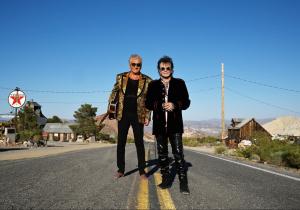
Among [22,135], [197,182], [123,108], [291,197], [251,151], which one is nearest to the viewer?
[291,197]

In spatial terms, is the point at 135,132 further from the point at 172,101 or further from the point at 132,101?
the point at 172,101

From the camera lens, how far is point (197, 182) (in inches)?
224

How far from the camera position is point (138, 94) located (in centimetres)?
623

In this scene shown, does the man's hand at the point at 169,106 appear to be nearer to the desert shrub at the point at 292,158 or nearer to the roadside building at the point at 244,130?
the desert shrub at the point at 292,158

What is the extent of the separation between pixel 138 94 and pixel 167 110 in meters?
1.31

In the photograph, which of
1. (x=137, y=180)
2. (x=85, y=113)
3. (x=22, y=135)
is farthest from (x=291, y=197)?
(x=85, y=113)

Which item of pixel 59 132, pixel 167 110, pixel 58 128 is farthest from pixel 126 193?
A: pixel 58 128

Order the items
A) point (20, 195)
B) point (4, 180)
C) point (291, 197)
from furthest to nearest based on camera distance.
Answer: point (4, 180) → point (291, 197) → point (20, 195)

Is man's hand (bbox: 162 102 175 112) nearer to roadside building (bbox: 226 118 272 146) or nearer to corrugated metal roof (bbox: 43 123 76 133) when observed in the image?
roadside building (bbox: 226 118 272 146)

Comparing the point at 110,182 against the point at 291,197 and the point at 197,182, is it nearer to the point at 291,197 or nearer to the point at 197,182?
the point at 197,182

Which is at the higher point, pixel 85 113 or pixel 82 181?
pixel 85 113

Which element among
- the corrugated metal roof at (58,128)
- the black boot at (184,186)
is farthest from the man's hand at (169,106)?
the corrugated metal roof at (58,128)

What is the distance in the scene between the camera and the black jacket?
16.8 ft

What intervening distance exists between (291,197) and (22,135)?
28248 mm
